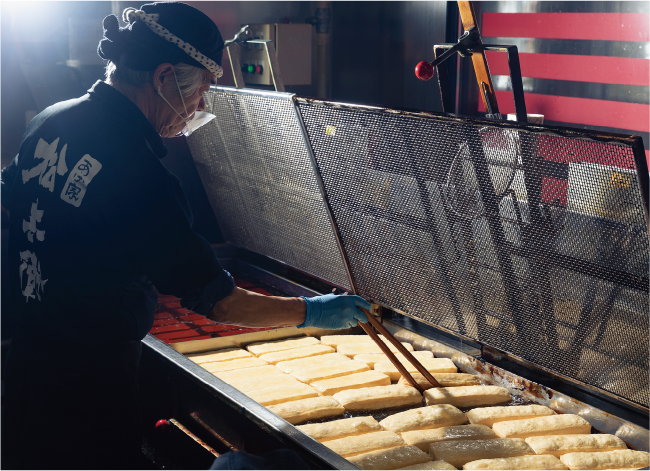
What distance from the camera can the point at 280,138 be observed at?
287 cm

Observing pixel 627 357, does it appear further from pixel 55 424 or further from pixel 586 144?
pixel 55 424

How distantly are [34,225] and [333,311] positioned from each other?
0.94 m

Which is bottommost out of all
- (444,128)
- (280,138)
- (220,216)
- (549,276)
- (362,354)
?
(362,354)

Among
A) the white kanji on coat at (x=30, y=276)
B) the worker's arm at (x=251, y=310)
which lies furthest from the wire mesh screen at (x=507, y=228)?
the white kanji on coat at (x=30, y=276)

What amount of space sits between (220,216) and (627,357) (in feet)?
8.57

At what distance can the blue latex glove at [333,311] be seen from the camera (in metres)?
2.12

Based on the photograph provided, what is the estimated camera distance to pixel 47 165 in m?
1.68

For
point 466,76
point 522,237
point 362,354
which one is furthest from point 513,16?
point 522,237

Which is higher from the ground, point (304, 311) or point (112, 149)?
point (112, 149)

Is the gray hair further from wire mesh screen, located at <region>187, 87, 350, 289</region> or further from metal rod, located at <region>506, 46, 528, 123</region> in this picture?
metal rod, located at <region>506, 46, 528, 123</region>

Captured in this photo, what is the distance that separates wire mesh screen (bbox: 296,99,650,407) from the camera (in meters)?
1.68

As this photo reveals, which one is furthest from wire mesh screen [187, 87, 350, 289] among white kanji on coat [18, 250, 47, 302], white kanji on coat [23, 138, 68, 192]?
white kanji on coat [18, 250, 47, 302]

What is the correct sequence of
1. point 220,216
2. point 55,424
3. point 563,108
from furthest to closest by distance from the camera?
point 563,108
point 220,216
point 55,424

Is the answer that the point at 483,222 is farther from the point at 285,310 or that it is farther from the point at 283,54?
the point at 283,54
